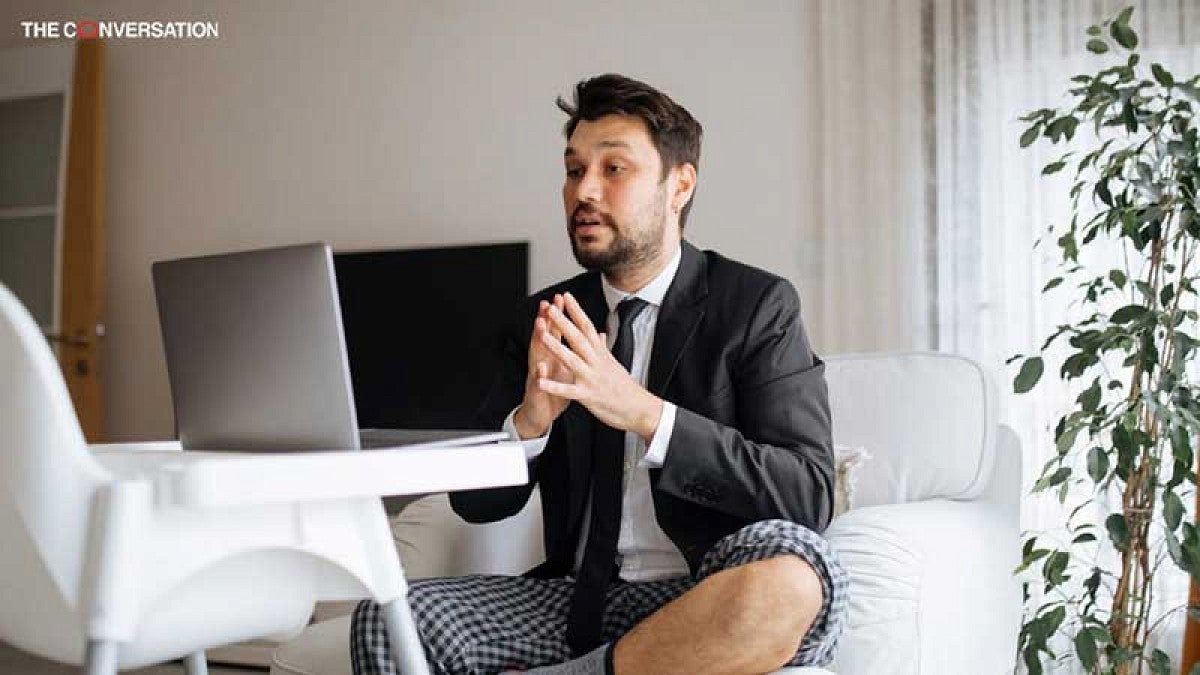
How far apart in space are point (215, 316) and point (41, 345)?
24 cm

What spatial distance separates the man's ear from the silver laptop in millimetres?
881

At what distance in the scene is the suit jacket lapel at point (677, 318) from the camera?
6.81 feet

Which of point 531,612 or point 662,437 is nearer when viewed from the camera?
point 662,437

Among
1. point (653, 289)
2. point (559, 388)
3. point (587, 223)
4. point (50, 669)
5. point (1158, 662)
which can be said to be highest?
point (587, 223)

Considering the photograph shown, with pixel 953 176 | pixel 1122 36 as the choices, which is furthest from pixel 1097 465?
pixel 953 176

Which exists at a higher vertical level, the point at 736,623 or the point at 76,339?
the point at 76,339

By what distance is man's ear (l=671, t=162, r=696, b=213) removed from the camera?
2.25m

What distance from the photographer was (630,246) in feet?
7.05

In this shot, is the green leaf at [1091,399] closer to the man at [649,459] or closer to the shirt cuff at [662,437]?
the man at [649,459]

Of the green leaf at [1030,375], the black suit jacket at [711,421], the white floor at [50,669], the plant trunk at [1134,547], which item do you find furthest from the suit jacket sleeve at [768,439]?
the white floor at [50,669]

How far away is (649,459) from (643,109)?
0.63 metres

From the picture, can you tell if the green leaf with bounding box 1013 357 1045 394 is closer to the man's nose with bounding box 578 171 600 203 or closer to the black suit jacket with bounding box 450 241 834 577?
the black suit jacket with bounding box 450 241 834 577

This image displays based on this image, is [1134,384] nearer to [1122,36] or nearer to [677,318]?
[1122,36]

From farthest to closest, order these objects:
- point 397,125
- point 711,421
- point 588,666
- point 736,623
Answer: point 397,125 < point 711,421 < point 588,666 < point 736,623
